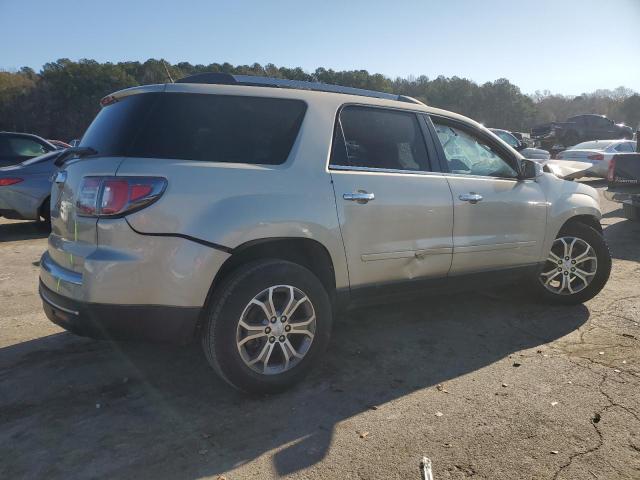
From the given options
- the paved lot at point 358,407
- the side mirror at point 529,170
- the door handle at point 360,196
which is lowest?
the paved lot at point 358,407

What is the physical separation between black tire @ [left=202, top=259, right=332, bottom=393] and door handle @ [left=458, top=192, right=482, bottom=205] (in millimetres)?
1460

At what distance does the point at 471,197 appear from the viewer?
3.95 metres

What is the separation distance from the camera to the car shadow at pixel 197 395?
2.51 m

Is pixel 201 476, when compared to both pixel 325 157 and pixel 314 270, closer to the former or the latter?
pixel 314 270

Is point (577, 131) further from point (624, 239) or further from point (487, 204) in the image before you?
point (487, 204)

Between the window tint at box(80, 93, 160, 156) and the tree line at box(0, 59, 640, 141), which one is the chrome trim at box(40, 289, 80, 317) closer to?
the window tint at box(80, 93, 160, 156)

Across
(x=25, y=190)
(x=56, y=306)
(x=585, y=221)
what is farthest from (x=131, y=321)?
(x=25, y=190)

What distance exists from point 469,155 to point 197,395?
111 inches

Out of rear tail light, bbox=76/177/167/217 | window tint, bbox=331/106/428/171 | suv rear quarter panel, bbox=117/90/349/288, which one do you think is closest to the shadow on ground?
window tint, bbox=331/106/428/171

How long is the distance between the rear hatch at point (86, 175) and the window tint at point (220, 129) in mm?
105

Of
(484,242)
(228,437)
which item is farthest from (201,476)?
(484,242)

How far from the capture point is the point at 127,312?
2771 millimetres

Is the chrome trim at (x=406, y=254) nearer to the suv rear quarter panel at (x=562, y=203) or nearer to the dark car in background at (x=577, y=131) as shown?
the suv rear quarter panel at (x=562, y=203)

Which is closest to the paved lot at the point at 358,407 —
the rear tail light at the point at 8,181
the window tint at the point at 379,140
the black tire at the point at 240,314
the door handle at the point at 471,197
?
the black tire at the point at 240,314
